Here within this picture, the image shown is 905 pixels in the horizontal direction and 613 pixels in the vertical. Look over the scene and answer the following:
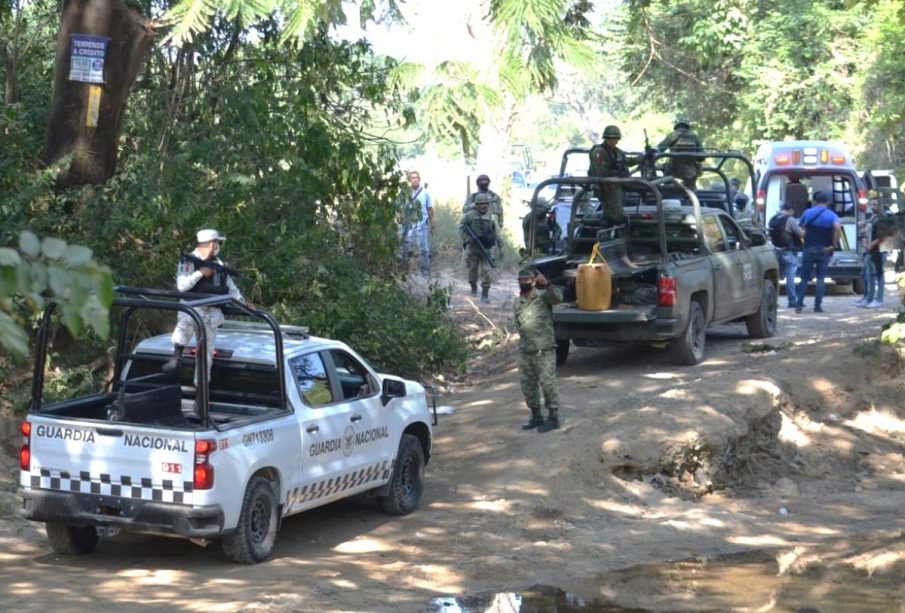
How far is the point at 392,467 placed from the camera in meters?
10.6

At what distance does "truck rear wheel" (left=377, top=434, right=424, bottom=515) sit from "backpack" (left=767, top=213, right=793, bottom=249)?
12.3 m

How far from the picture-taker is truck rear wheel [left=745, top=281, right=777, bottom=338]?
17.8 m

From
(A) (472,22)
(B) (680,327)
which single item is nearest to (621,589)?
(A) (472,22)

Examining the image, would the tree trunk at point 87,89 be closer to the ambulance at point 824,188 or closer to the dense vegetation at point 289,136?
the dense vegetation at point 289,136

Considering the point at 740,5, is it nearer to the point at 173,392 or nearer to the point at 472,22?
the point at 472,22

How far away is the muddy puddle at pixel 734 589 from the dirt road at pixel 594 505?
6cm

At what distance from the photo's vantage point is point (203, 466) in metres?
8.33

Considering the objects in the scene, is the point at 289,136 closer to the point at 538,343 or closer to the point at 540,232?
the point at 540,232

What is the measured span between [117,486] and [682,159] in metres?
11.1

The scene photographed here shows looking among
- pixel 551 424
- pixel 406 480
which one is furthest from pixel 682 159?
pixel 406 480

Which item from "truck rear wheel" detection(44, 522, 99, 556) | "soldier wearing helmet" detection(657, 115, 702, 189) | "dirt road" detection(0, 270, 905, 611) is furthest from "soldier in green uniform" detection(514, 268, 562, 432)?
"soldier wearing helmet" detection(657, 115, 702, 189)

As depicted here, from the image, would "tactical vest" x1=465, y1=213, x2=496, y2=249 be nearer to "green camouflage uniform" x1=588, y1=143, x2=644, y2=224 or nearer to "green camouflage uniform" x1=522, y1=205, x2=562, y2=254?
"green camouflage uniform" x1=522, y1=205, x2=562, y2=254

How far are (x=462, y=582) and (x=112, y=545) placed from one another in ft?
8.32

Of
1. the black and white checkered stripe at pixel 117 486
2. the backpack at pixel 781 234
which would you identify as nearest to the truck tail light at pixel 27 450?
the black and white checkered stripe at pixel 117 486
